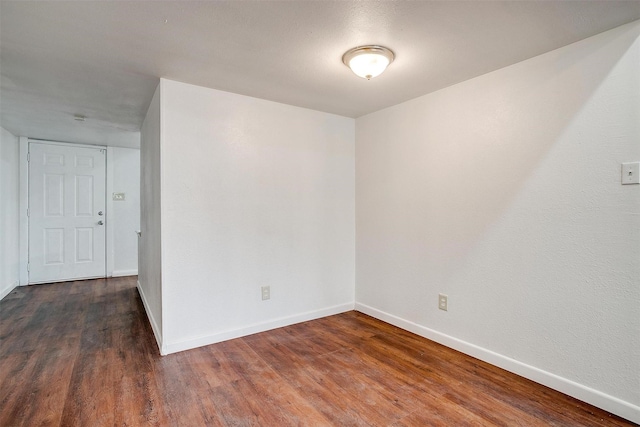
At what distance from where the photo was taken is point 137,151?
5.44 m

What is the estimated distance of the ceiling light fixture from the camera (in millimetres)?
1992

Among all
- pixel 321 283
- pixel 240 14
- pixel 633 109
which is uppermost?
pixel 240 14

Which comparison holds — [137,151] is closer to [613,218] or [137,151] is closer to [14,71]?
[14,71]

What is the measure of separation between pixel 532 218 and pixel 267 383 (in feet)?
6.79

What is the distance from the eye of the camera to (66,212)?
4988 millimetres

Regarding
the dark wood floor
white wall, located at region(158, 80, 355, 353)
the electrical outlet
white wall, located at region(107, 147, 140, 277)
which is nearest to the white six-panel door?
white wall, located at region(107, 147, 140, 277)

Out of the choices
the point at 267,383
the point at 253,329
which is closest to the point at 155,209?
the point at 253,329

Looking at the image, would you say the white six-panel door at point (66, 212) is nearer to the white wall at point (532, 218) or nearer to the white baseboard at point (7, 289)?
the white baseboard at point (7, 289)

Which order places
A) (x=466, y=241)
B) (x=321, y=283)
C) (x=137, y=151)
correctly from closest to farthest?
(x=466, y=241)
(x=321, y=283)
(x=137, y=151)

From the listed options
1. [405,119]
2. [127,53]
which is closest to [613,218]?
[405,119]

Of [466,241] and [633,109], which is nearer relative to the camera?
[633,109]

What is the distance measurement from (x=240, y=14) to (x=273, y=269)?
2.12m

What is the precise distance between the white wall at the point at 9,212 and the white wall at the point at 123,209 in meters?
1.10

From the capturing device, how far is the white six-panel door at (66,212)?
4793mm
